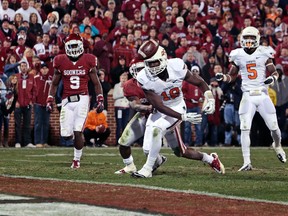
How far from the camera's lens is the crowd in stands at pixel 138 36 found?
19578 millimetres

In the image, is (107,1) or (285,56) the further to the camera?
(107,1)

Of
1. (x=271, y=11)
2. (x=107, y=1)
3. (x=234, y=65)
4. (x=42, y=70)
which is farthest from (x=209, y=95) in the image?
(x=271, y=11)

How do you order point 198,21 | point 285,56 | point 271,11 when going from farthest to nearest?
point 271,11, point 198,21, point 285,56

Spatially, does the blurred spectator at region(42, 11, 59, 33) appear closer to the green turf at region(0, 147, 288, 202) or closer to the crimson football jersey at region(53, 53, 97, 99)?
the green turf at region(0, 147, 288, 202)

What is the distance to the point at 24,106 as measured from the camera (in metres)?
19.0

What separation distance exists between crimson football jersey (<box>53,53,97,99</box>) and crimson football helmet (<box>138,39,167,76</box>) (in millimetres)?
2343

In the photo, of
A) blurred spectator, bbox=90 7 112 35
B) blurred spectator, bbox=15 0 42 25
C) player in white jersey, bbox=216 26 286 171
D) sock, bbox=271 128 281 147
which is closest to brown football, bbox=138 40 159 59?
player in white jersey, bbox=216 26 286 171

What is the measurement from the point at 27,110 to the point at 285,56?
5.92 m

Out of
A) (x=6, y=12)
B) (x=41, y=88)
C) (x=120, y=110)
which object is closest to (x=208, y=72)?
(x=120, y=110)

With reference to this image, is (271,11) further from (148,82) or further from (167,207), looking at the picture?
(167,207)

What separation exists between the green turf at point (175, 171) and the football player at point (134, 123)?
270 mm

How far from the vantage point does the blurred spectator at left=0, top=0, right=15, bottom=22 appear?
2028cm

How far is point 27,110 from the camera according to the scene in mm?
19062

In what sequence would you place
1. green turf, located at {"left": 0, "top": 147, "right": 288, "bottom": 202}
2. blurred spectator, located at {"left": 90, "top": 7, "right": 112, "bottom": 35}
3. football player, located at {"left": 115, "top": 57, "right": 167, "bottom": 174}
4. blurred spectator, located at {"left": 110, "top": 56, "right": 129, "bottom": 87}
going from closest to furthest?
green turf, located at {"left": 0, "top": 147, "right": 288, "bottom": 202}
football player, located at {"left": 115, "top": 57, "right": 167, "bottom": 174}
blurred spectator, located at {"left": 110, "top": 56, "right": 129, "bottom": 87}
blurred spectator, located at {"left": 90, "top": 7, "right": 112, "bottom": 35}
